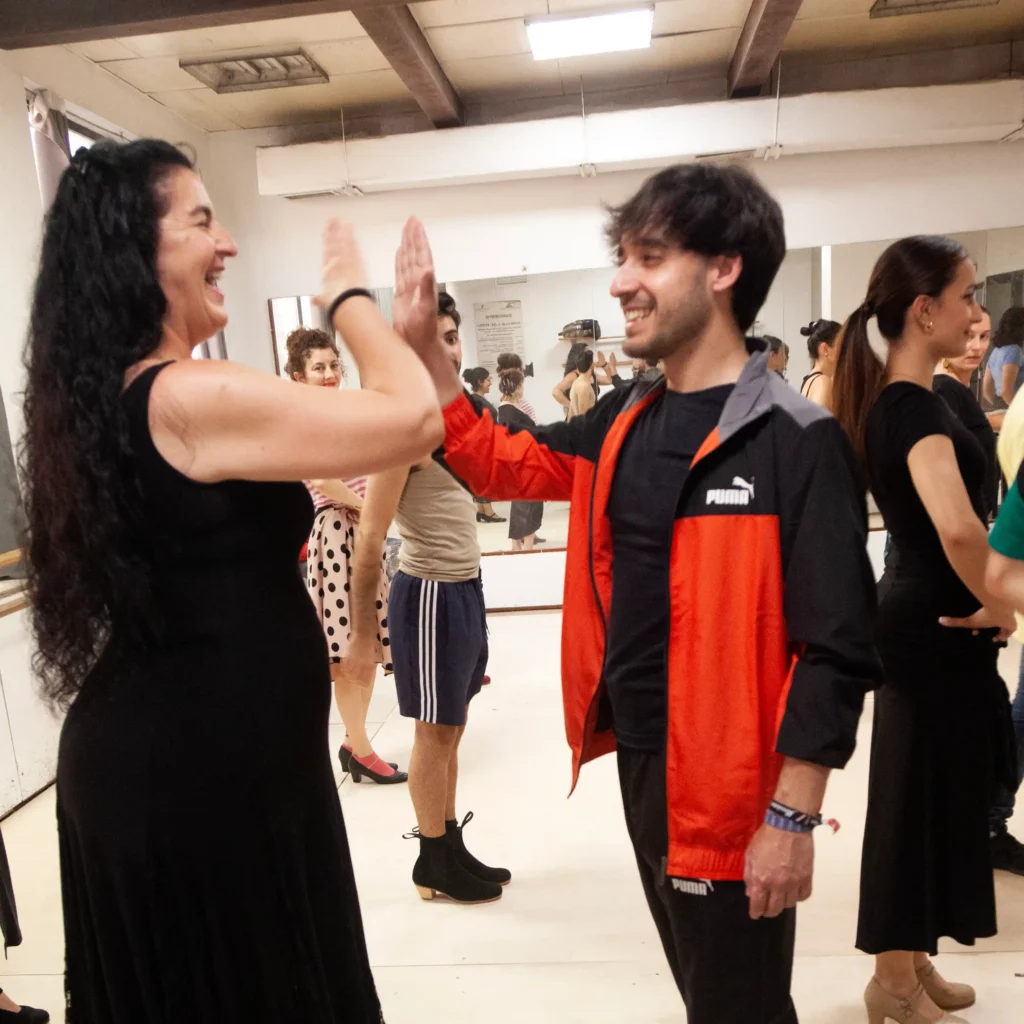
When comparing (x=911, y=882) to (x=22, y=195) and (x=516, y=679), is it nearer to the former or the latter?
(x=516, y=679)

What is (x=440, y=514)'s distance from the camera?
7.62ft

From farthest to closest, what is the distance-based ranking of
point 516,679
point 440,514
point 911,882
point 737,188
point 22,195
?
point 516,679 < point 22,195 < point 440,514 < point 911,882 < point 737,188

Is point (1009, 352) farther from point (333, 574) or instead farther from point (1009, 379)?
point (333, 574)

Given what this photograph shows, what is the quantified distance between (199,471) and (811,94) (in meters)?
4.91

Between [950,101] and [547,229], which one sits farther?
[547,229]

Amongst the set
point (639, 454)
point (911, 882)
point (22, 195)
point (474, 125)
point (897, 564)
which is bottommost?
point (911, 882)

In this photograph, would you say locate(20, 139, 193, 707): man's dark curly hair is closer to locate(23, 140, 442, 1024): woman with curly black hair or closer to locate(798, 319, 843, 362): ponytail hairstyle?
locate(23, 140, 442, 1024): woman with curly black hair

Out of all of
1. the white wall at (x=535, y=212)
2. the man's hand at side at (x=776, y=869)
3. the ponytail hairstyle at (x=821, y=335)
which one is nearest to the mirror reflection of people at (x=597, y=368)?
the white wall at (x=535, y=212)

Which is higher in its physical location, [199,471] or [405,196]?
[405,196]

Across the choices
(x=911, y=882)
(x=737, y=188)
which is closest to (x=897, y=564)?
(x=911, y=882)

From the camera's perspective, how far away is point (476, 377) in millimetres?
5438

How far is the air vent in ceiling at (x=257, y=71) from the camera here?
430 cm

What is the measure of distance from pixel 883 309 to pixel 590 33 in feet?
10.4

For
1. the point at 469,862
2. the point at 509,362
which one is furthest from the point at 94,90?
the point at 469,862
